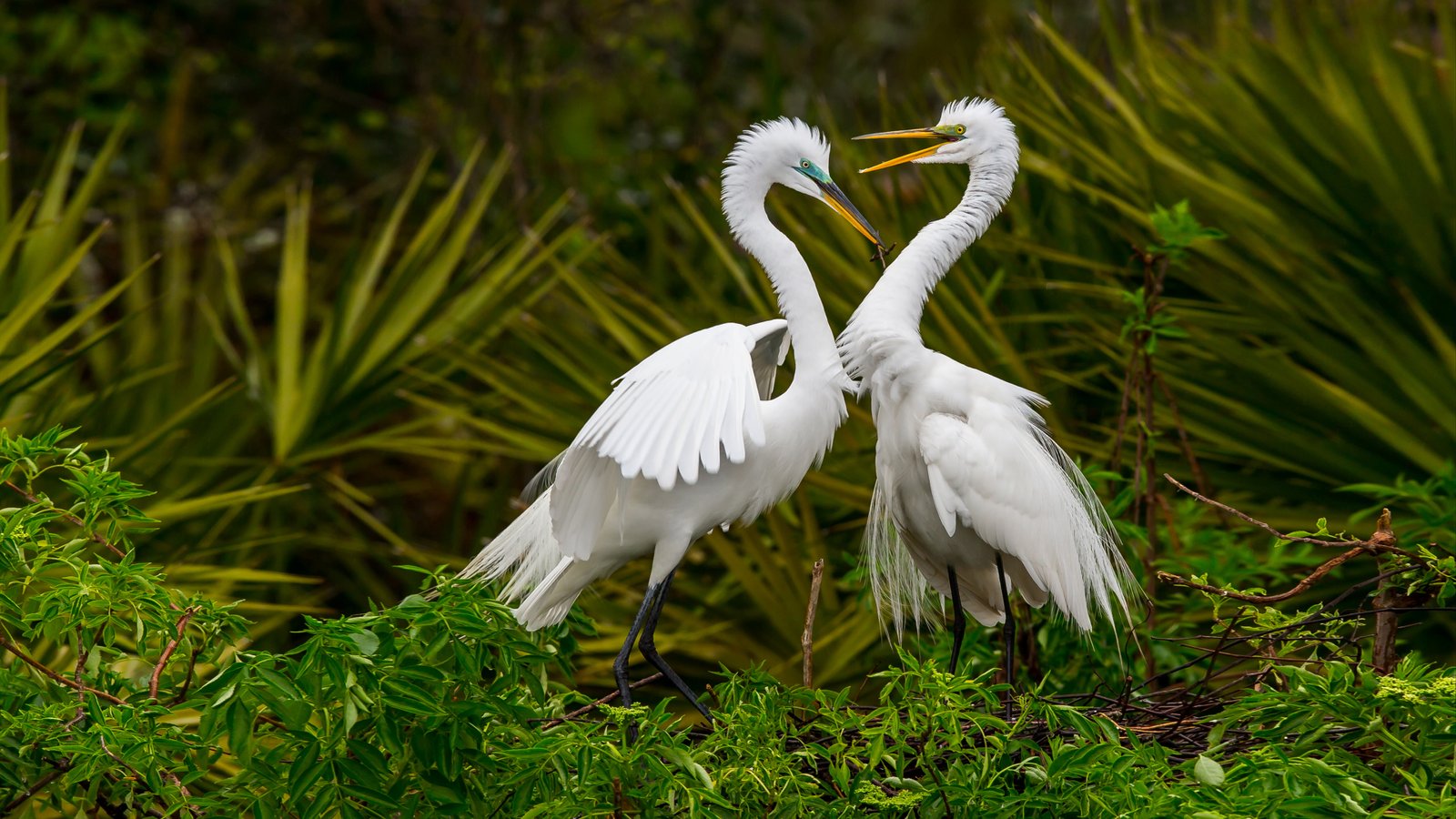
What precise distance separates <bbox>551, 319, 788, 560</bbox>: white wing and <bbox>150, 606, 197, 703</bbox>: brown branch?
0.54m

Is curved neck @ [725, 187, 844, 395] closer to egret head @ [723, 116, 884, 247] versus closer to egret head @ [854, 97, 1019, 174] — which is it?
egret head @ [723, 116, 884, 247]

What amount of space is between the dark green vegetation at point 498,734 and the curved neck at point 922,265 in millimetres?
720

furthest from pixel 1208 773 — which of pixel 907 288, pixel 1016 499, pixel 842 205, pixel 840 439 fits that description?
pixel 840 439

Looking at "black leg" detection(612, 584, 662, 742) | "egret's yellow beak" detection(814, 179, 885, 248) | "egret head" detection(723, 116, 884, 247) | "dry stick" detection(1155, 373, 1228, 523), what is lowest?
"black leg" detection(612, 584, 662, 742)

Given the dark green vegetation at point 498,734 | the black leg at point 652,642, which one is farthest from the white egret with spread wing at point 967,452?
the dark green vegetation at point 498,734

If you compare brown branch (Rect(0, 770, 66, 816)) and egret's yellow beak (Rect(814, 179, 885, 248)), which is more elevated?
egret's yellow beak (Rect(814, 179, 885, 248))

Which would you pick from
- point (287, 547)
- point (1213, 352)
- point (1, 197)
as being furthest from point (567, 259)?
point (1213, 352)

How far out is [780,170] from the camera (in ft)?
8.41

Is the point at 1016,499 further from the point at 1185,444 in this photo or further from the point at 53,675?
the point at 53,675

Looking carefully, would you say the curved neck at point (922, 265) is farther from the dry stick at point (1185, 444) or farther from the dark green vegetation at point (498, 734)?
the dark green vegetation at point (498, 734)

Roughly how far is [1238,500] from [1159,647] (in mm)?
422

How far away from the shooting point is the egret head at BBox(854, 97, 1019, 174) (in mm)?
2625

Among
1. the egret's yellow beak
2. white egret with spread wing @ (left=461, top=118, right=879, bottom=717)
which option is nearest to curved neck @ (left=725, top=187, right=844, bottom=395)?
white egret with spread wing @ (left=461, top=118, right=879, bottom=717)

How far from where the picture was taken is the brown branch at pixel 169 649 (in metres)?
1.82
